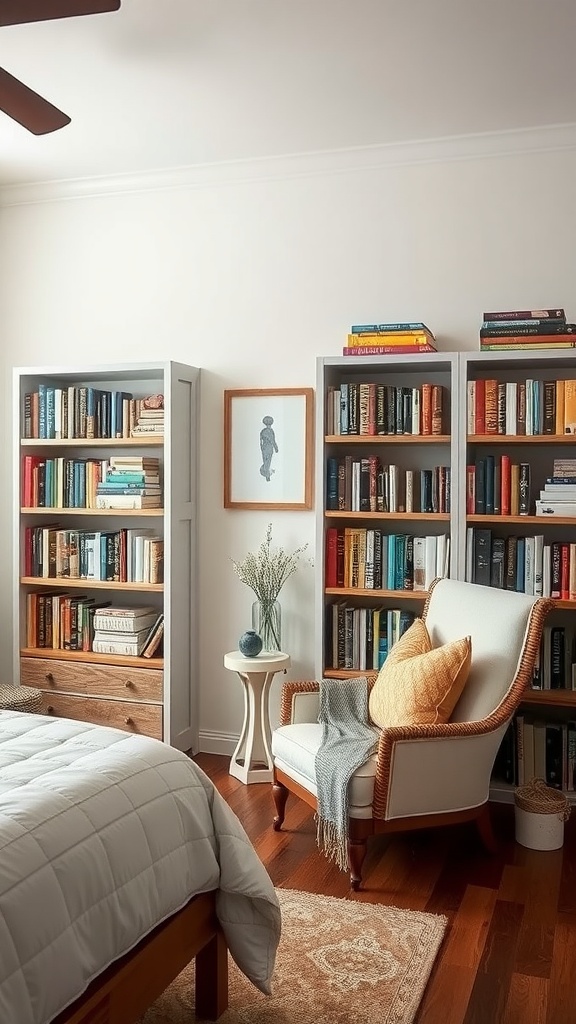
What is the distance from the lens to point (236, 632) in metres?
4.55

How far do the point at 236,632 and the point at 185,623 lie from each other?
0.25 m

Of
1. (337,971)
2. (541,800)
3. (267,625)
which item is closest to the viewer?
(337,971)

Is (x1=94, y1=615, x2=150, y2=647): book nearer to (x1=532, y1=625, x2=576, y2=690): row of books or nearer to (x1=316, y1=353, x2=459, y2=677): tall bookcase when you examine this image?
(x1=316, y1=353, x2=459, y2=677): tall bookcase

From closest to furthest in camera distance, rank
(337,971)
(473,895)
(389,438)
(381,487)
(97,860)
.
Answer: (97,860), (337,971), (473,895), (389,438), (381,487)

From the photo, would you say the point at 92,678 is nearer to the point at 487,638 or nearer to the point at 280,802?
the point at 280,802

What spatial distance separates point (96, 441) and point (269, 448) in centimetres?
83

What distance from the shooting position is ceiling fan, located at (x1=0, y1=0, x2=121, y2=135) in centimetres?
238

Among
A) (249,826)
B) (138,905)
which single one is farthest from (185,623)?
(138,905)

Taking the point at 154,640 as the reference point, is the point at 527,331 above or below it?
above

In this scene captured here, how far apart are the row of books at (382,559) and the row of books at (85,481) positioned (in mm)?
962

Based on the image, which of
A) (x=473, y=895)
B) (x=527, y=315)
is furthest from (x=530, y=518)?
(x=473, y=895)

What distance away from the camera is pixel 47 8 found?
94.4 inches

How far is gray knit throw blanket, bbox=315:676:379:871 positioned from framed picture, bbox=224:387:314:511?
48.0 inches

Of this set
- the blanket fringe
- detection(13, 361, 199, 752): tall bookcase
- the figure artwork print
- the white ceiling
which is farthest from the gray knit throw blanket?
the white ceiling
